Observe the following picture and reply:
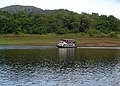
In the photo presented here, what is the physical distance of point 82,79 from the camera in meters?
60.9

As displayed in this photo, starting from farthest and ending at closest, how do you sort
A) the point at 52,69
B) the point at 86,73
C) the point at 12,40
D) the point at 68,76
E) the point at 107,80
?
the point at 12,40 < the point at 52,69 < the point at 86,73 < the point at 68,76 < the point at 107,80

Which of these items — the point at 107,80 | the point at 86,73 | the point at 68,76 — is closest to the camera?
the point at 107,80

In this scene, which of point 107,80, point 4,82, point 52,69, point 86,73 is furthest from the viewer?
point 52,69

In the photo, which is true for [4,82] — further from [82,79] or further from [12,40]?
[12,40]

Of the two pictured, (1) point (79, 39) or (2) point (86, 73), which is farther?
(1) point (79, 39)

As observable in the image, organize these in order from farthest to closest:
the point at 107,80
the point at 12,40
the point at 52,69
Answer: the point at 12,40
the point at 52,69
the point at 107,80

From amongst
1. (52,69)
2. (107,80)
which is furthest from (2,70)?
(107,80)

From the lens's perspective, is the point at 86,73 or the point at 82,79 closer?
the point at 82,79

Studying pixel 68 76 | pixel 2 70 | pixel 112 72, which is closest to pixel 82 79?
pixel 68 76

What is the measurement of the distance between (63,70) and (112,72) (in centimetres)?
1169

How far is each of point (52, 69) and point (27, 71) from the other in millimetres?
7092

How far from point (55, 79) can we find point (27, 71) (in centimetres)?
1196

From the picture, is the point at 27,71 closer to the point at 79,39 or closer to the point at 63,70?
the point at 63,70

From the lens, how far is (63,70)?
73.4 metres
